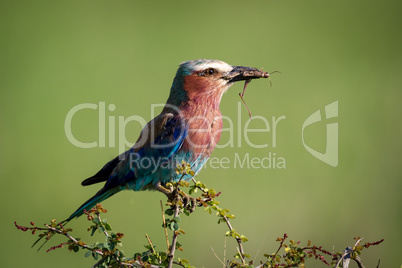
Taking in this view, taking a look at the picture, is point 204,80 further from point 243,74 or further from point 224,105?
point 224,105

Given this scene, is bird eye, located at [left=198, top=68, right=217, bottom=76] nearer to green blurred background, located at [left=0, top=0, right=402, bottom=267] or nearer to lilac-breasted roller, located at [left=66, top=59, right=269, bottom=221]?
lilac-breasted roller, located at [left=66, top=59, right=269, bottom=221]

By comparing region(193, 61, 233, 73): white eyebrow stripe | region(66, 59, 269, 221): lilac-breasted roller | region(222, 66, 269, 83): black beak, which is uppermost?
region(193, 61, 233, 73): white eyebrow stripe

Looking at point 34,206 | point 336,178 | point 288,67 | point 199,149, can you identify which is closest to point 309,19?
point 288,67

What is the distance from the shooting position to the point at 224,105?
6.61 metres

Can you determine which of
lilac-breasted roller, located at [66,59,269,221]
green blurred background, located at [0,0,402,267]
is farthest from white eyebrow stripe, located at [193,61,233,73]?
green blurred background, located at [0,0,402,267]

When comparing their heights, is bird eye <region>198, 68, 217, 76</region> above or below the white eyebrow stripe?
below

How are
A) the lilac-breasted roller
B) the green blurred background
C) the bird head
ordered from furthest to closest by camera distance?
the green blurred background → the bird head → the lilac-breasted roller

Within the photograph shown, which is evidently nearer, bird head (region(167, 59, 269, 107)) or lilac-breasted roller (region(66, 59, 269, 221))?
lilac-breasted roller (region(66, 59, 269, 221))

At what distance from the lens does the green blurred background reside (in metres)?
5.60

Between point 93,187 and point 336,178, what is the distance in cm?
246

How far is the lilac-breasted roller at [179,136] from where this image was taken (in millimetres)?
3797

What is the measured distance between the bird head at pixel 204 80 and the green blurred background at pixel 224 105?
69.3 inches

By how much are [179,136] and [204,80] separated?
0.45 m

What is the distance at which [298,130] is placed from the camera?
639 centimetres
